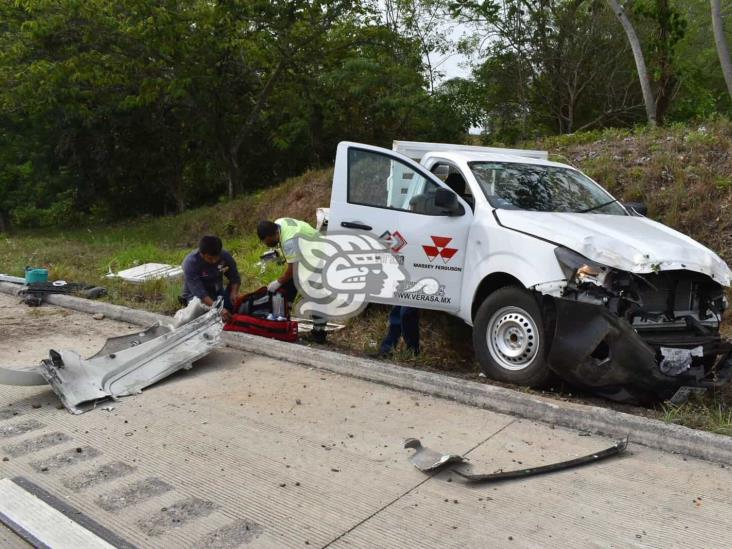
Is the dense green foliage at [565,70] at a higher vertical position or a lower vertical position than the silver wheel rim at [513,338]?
higher

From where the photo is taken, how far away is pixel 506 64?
57.2ft

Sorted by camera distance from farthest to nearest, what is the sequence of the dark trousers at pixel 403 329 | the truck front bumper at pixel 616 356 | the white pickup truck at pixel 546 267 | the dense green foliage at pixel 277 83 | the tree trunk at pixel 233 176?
the tree trunk at pixel 233 176 < the dense green foliage at pixel 277 83 < the dark trousers at pixel 403 329 < the white pickup truck at pixel 546 267 < the truck front bumper at pixel 616 356

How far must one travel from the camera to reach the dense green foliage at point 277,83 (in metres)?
14.9

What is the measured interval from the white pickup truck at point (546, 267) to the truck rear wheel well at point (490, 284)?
0.05 feet

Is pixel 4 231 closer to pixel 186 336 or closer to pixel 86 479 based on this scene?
pixel 186 336

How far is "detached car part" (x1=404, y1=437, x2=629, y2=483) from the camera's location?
132 inches

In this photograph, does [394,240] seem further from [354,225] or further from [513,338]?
[513,338]

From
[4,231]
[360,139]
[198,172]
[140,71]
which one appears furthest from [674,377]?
[4,231]

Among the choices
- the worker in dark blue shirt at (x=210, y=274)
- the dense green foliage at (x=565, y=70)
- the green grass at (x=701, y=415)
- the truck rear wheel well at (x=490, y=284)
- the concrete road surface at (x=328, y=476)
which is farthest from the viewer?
the dense green foliage at (x=565, y=70)

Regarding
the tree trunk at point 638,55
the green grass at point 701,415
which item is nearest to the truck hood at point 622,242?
the green grass at point 701,415

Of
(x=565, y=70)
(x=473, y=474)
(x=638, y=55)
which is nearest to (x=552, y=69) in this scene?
(x=565, y=70)

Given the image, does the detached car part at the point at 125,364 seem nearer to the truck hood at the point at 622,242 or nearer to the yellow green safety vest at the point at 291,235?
the yellow green safety vest at the point at 291,235

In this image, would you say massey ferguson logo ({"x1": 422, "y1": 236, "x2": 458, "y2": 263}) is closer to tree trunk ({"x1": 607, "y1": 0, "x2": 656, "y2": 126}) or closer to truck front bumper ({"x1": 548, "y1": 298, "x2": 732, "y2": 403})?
truck front bumper ({"x1": 548, "y1": 298, "x2": 732, "y2": 403})

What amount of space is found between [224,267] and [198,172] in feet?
52.4
